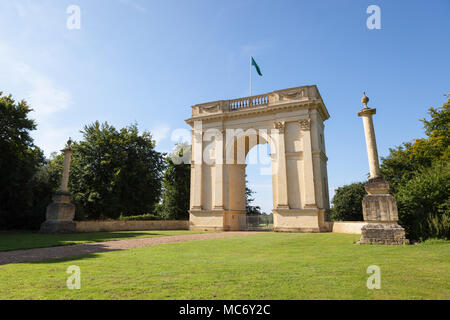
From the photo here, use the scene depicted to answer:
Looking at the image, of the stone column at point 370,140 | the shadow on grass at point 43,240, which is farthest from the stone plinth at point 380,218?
the shadow on grass at point 43,240

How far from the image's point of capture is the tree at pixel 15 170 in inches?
850

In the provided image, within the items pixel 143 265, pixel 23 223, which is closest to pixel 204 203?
pixel 23 223

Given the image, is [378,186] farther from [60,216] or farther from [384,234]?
[60,216]

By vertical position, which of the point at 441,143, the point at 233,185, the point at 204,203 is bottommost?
the point at 204,203

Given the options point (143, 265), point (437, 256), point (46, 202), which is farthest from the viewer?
point (46, 202)

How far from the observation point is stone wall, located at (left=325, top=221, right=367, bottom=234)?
1633 centimetres

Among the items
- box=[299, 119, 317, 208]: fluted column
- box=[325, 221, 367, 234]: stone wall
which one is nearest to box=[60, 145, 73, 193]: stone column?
box=[299, 119, 317, 208]: fluted column

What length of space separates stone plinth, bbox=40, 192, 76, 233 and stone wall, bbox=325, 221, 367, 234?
19.6 meters

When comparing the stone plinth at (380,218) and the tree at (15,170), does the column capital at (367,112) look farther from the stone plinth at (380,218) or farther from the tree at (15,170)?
the tree at (15,170)

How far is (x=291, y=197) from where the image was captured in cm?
2258

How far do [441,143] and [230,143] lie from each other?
1885 centimetres

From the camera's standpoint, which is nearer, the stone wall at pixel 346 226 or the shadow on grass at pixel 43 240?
the shadow on grass at pixel 43 240

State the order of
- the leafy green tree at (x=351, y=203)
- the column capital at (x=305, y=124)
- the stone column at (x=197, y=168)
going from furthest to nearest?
the leafy green tree at (x=351, y=203) → the stone column at (x=197, y=168) → the column capital at (x=305, y=124)
